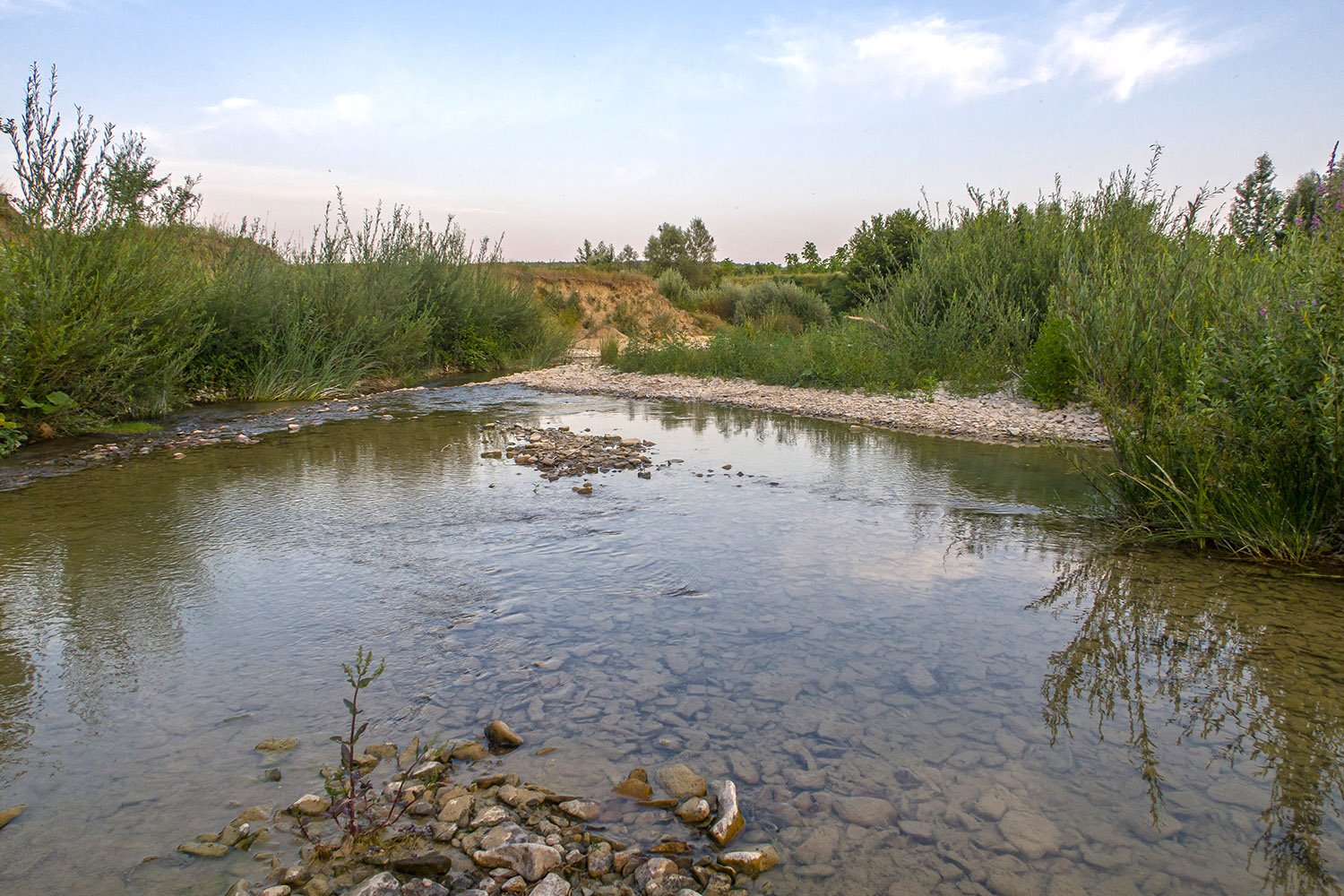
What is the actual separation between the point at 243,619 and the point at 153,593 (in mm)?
721

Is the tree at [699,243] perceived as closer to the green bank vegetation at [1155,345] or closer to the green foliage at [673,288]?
the green foliage at [673,288]

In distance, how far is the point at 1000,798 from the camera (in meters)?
2.43

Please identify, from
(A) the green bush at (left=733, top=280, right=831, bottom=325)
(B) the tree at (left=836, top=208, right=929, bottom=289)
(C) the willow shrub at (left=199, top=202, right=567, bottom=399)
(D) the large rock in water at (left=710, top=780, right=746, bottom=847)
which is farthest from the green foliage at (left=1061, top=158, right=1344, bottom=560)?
(A) the green bush at (left=733, top=280, right=831, bottom=325)

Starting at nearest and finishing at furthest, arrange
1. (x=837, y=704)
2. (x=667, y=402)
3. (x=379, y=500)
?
(x=837, y=704) < (x=379, y=500) < (x=667, y=402)

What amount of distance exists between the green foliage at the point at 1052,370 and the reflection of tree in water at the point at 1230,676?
23.0 ft

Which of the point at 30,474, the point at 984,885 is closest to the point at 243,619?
the point at 984,885

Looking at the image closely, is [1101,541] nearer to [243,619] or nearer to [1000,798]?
[1000,798]

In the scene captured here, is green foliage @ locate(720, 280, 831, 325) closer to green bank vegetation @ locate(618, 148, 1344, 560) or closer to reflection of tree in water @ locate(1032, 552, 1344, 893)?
green bank vegetation @ locate(618, 148, 1344, 560)

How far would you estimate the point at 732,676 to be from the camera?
323cm

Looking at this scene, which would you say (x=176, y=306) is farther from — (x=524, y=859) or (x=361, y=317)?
(x=524, y=859)

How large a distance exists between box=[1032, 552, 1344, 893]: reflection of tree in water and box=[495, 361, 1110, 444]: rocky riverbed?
3.20 meters

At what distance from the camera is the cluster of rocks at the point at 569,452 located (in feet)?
24.5

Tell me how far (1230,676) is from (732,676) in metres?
2.09

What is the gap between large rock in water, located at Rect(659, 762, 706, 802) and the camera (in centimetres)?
242
